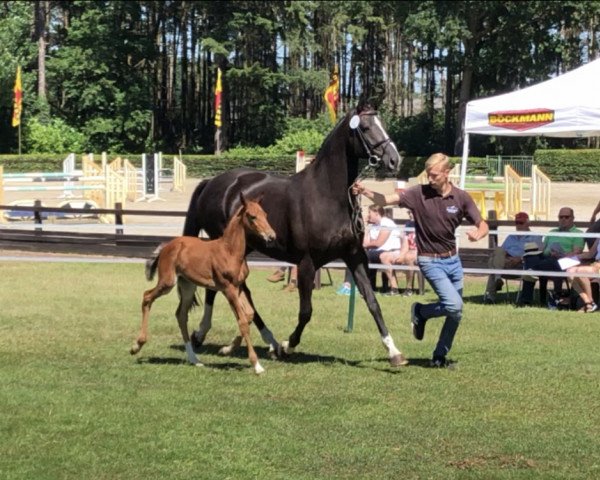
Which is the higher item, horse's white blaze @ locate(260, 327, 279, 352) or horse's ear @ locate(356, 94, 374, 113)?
horse's ear @ locate(356, 94, 374, 113)

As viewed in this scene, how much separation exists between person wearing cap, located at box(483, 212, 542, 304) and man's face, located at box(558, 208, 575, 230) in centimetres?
48

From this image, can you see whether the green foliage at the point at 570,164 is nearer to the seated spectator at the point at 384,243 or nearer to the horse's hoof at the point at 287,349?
the seated spectator at the point at 384,243

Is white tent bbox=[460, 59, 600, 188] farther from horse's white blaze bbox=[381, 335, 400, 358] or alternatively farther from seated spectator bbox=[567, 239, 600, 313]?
horse's white blaze bbox=[381, 335, 400, 358]

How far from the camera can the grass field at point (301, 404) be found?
6.27 meters

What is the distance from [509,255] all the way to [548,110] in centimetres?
233

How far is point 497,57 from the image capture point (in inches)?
2329

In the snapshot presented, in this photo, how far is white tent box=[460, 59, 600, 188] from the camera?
15.0m

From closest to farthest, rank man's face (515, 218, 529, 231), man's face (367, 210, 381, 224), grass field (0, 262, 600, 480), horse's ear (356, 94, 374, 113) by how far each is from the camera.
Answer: grass field (0, 262, 600, 480) → horse's ear (356, 94, 374, 113) → man's face (515, 218, 529, 231) → man's face (367, 210, 381, 224)

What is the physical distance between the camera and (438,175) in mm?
9102

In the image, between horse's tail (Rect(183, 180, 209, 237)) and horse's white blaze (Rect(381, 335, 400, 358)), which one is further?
horse's tail (Rect(183, 180, 209, 237))

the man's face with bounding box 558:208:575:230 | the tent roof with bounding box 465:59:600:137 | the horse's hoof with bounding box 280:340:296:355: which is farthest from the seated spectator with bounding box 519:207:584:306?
the horse's hoof with bounding box 280:340:296:355

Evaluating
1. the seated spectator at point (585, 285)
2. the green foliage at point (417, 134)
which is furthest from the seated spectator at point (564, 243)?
the green foliage at point (417, 134)

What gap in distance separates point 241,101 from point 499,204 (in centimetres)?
4672

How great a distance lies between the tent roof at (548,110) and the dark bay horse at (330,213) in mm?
6175
